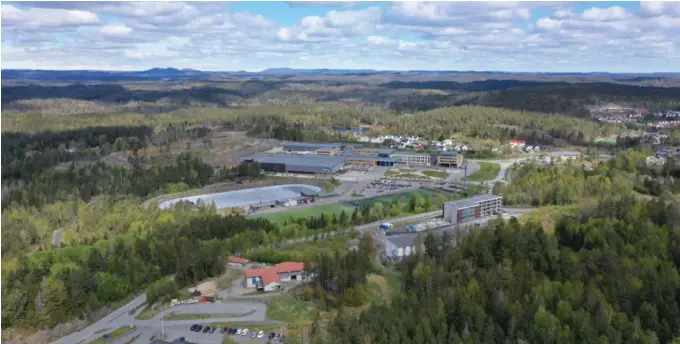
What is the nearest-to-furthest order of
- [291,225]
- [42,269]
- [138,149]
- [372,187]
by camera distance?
[42,269]
[291,225]
[372,187]
[138,149]

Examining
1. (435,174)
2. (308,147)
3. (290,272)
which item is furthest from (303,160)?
(290,272)

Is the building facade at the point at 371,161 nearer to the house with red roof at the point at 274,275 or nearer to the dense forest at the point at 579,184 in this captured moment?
the dense forest at the point at 579,184

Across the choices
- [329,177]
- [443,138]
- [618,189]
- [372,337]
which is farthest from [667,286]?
[443,138]

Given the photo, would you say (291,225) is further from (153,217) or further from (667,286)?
(667,286)

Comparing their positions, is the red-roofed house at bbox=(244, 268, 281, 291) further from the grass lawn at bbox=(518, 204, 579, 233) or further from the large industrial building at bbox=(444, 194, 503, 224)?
the grass lawn at bbox=(518, 204, 579, 233)

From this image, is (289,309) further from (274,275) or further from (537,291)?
(537,291)
